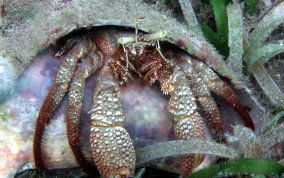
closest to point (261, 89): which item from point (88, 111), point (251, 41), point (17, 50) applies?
point (251, 41)

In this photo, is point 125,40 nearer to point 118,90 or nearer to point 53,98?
point 118,90

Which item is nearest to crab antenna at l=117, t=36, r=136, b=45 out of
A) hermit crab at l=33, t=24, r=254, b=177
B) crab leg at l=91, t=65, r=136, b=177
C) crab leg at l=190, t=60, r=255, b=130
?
hermit crab at l=33, t=24, r=254, b=177

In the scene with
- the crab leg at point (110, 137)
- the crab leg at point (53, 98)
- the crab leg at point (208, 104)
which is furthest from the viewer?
the crab leg at point (208, 104)

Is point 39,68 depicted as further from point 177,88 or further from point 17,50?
point 177,88

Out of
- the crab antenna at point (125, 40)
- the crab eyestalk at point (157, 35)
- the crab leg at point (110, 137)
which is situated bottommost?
the crab leg at point (110, 137)

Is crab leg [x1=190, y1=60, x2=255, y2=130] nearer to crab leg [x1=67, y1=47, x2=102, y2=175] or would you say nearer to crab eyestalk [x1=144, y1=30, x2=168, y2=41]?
crab eyestalk [x1=144, y1=30, x2=168, y2=41]

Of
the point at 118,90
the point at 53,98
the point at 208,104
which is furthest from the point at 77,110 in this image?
the point at 208,104

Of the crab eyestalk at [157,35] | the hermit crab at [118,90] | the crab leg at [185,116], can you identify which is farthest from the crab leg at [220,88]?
the crab eyestalk at [157,35]

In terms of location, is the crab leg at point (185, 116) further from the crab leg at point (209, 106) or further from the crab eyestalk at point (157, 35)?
the crab eyestalk at point (157, 35)
